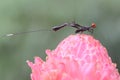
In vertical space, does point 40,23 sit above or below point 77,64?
below

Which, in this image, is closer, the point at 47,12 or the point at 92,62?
Answer: the point at 92,62

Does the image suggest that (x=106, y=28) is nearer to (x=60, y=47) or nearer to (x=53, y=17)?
(x=53, y=17)

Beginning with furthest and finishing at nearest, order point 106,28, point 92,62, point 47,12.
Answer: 1. point 47,12
2. point 106,28
3. point 92,62

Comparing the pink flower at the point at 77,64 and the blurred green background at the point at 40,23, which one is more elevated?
the pink flower at the point at 77,64

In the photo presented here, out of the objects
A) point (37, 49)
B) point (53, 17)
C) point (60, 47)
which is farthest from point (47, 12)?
point (60, 47)

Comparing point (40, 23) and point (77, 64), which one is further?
point (40, 23)
